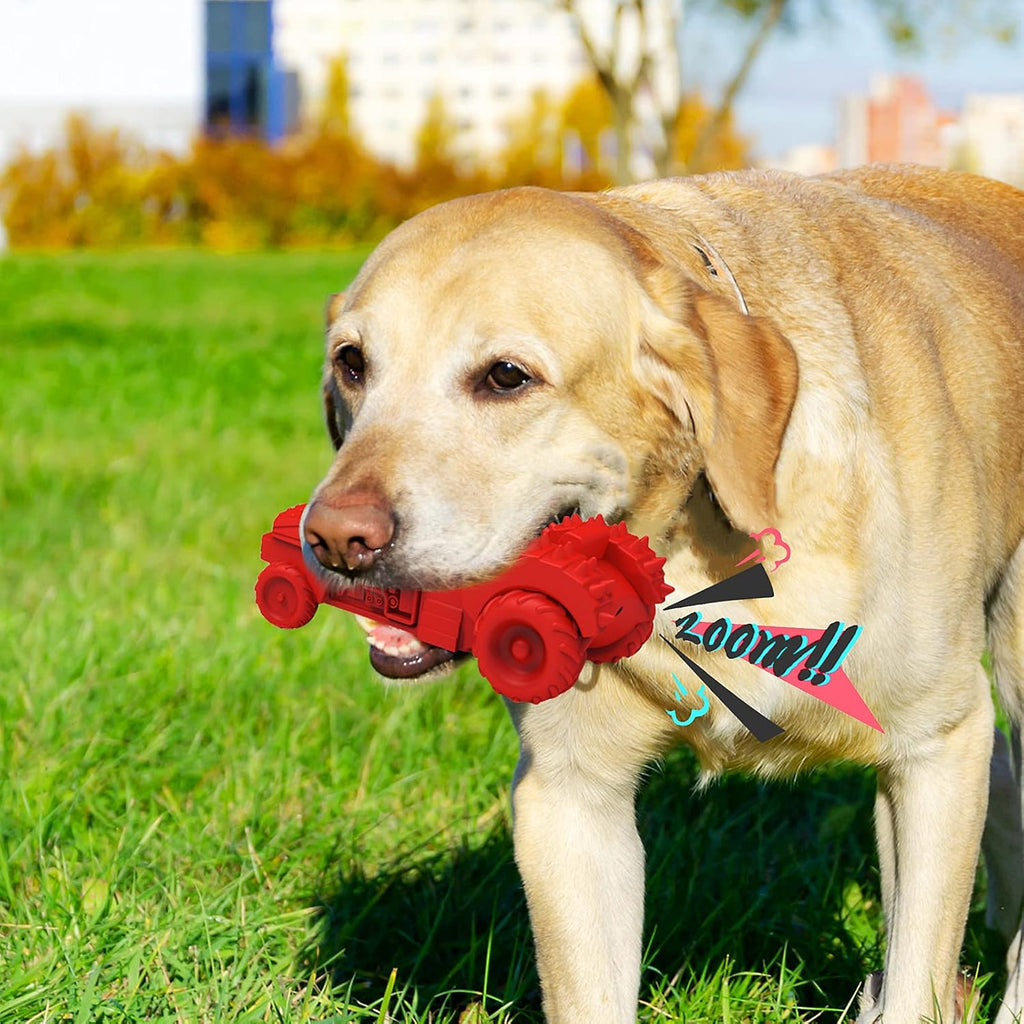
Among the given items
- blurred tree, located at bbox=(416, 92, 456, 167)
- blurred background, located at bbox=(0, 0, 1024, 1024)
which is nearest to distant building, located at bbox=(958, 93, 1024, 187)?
blurred tree, located at bbox=(416, 92, 456, 167)

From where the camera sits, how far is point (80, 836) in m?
3.37

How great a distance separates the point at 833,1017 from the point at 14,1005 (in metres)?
1.59

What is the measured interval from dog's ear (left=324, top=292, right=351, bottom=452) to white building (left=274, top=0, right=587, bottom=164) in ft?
212

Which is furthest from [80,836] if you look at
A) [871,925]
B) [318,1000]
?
[871,925]

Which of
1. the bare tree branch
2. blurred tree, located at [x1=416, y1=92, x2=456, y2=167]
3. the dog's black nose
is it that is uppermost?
the dog's black nose

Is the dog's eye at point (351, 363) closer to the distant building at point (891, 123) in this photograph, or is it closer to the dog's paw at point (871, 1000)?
the dog's paw at point (871, 1000)

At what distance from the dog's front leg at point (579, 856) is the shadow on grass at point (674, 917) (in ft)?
0.70

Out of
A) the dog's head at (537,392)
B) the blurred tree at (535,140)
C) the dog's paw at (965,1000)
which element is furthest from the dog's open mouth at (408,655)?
the blurred tree at (535,140)

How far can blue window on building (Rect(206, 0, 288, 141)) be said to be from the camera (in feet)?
150

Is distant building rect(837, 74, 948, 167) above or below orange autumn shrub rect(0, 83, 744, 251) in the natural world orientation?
below

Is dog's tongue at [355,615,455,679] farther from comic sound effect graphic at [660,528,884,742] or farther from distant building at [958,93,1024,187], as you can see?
distant building at [958,93,1024,187]

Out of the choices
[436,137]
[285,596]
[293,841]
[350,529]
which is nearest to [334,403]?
[285,596]

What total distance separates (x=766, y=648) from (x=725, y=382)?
456 mm

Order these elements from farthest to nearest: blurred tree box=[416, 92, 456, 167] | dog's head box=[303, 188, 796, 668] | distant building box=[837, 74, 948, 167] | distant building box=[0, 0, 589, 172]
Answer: distant building box=[837, 74, 948, 167], blurred tree box=[416, 92, 456, 167], distant building box=[0, 0, 589, 172], dog's head box=[303, 188, 796, 668]
